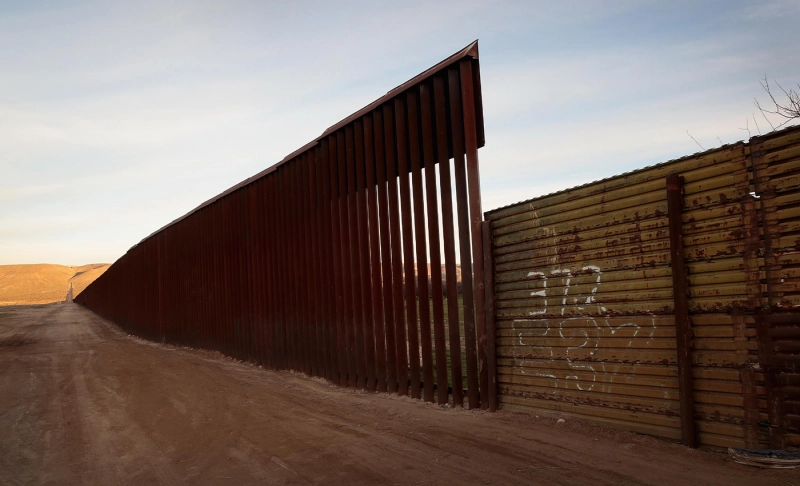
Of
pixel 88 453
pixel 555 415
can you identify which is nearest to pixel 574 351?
pixel 555 415

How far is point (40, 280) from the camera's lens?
123 meters

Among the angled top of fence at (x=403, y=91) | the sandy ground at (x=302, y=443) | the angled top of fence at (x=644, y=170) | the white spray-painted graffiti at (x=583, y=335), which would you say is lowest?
the sandy ground at (x=302, y=443)

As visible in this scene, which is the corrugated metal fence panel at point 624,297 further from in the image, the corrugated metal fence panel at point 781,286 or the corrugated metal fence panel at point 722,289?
the corrugated metal fence panel at point 781,286

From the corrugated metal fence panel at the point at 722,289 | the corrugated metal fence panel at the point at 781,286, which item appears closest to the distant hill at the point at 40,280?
the corrugated metal fence panel at the point at 722,289

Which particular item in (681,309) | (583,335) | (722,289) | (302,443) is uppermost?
(722,289)

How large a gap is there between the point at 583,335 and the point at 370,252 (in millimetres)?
4205

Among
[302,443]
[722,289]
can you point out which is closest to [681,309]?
[722,289]

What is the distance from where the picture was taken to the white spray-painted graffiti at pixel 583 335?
5281 millimetres

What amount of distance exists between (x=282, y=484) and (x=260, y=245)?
9.06 m

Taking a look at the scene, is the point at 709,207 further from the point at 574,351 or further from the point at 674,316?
the point at 574,351

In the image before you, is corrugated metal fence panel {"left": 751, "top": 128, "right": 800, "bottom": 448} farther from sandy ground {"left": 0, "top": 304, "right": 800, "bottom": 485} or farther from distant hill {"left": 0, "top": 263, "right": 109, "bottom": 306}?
distant hill {"left": 0, "top": 263, "right": 109, "bottom": 306}

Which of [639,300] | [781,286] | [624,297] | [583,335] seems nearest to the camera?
[781,286]

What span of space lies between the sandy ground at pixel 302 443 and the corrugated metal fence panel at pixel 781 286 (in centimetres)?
45

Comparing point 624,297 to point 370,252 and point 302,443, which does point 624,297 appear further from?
point 370,252
